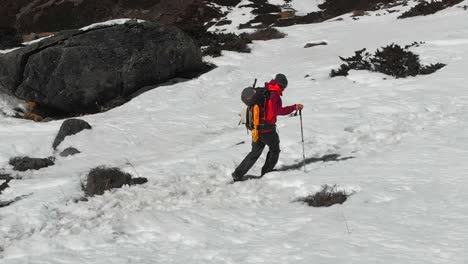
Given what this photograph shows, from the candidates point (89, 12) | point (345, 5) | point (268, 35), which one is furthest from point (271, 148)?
point (89, 12)

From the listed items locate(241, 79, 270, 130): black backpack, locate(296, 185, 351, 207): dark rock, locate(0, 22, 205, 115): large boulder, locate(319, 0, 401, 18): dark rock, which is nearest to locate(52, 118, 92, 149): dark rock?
locate(0, 22, 205, 115): large boulder

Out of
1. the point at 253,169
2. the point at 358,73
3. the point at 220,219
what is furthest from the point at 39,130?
the point at 358,73

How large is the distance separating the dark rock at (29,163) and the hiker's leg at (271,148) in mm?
4727

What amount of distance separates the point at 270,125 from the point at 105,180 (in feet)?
9.93

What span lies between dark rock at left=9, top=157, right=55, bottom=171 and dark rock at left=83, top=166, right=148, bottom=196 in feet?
7.22

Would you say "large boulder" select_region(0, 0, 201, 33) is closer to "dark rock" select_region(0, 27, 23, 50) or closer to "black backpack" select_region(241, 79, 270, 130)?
"dark rock" select_region(0, 27, 23, 50)

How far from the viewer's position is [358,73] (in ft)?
50.2

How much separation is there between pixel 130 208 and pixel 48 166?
12.2ft

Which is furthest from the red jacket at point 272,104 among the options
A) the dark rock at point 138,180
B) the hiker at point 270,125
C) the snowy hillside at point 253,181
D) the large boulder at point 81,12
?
the large boulder at point 81,12

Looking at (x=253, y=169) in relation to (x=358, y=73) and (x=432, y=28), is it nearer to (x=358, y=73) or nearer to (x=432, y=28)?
(x=358, y=73)

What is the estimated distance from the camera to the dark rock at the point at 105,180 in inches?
285

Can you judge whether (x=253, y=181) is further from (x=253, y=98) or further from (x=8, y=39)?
(x=8, y=39)

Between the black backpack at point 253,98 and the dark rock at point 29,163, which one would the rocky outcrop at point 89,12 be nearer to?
the dark rock at point 29,163

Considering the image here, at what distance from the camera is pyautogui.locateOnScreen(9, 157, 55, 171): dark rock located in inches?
358
